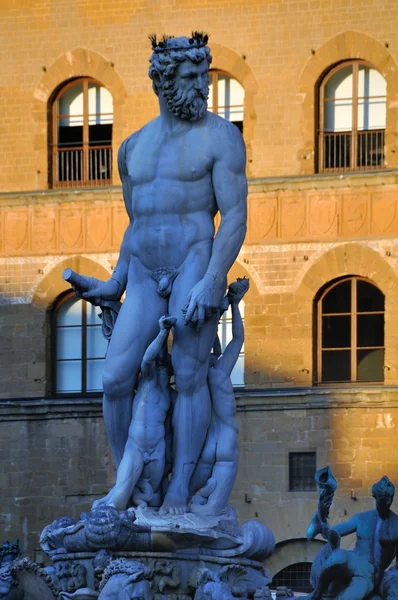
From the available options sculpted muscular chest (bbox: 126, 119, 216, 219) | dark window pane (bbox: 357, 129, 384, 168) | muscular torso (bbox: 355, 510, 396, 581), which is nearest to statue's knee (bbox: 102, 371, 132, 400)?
sculpted muscular chest (bbox: 126, 119, 216, 219)

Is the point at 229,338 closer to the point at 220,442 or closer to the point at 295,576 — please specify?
the point at 295,576

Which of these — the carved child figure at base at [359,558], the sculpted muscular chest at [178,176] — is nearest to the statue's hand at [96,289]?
the sculpted muscular chest at [178,176]

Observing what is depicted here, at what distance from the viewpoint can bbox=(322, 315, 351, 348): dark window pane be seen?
45.5m

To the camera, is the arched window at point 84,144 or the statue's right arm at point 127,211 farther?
the arched window at point 84,144

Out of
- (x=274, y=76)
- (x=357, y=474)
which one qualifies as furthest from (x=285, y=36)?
(x=357, y=474)

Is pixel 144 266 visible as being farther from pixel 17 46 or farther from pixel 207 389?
pixel 17 46

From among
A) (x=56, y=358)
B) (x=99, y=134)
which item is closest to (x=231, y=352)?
(x=56, y=358)

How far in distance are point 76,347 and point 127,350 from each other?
27.2 metres

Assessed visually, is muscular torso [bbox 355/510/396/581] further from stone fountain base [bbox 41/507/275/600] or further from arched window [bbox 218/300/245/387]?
arched window [bbox 218/300/245/387]

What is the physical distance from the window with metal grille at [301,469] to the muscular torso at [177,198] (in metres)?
25.4

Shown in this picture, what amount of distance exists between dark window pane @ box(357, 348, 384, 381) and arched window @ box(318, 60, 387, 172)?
127 inches

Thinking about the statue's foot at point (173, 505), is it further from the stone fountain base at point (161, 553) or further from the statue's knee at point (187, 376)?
the statue's knee at point (187, 376)

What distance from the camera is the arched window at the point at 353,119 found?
45781 millimetres

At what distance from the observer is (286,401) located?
1790 inches
